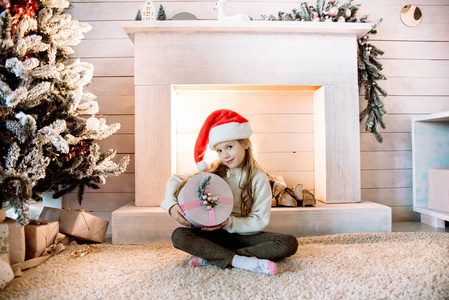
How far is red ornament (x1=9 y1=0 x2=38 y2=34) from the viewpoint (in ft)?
4.25

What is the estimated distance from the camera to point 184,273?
110cm

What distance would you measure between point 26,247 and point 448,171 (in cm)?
215

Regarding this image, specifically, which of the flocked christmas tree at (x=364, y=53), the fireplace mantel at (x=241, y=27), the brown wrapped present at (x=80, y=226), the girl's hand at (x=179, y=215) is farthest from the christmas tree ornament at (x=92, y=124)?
the flocked christmas tree at (x=364, y=53)

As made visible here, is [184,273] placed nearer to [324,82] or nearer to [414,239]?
[414,239]

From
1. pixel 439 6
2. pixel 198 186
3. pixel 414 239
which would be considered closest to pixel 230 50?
pixel 198 186

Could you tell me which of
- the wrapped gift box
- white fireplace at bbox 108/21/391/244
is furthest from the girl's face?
the wrapped gift box

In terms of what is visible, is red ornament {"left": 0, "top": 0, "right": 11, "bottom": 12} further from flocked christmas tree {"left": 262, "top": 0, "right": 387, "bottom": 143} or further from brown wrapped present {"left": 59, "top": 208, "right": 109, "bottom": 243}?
flocked christmas tree {"left": 262, "top": 0, "right": 387, "bottom": 143}

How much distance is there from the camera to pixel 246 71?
1.69 m

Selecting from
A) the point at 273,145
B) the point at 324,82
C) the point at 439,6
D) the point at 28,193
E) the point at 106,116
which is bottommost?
the point at 28,193

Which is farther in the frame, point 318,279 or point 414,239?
point 414,239

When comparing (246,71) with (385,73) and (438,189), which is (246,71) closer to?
(385,73)

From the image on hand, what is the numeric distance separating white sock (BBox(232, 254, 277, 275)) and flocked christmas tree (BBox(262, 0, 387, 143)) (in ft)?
4.00

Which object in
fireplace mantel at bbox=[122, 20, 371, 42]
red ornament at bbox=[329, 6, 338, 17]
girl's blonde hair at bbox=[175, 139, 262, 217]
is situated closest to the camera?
girl's blonde hair at bbox=[175, 139, 262, 217]

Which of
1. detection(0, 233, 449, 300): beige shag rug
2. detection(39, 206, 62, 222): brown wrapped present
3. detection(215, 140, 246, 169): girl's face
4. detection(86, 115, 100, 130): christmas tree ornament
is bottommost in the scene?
detection(0, 233, 449, 300): beige shag rug
